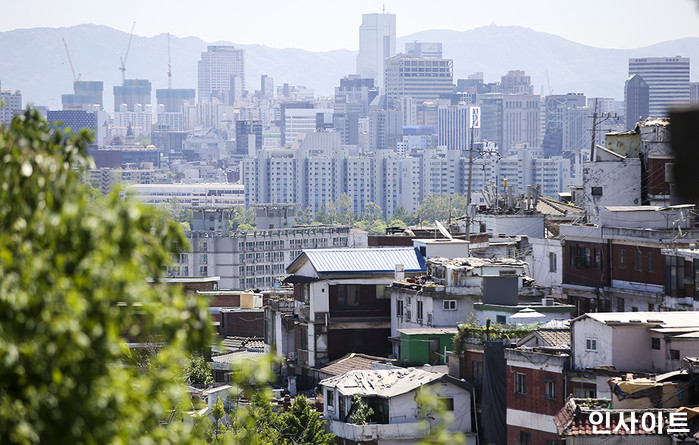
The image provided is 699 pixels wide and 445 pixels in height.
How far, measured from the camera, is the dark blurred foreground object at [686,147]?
7.29 metres

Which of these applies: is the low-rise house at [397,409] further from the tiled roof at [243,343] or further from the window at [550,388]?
the tiled roof at [243,343]

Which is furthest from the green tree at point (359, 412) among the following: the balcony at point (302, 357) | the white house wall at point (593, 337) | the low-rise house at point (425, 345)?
the balcony at point (302, 357)

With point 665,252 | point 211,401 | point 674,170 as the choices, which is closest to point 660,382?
point 665,252

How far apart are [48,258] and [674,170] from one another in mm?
3807

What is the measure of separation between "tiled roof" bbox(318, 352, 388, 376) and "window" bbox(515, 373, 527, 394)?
11324 millimetres

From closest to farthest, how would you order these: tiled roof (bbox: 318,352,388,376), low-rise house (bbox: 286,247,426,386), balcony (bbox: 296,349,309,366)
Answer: tiled roof (bbox: 318,352,388,376) < low-rise house (bbox: 286,247,426,386) < balcony (bbox: 296,349,309,366)

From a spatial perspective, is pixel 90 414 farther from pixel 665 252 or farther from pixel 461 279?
pixel 461 279

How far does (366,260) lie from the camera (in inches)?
2124

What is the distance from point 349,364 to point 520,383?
1356 cm

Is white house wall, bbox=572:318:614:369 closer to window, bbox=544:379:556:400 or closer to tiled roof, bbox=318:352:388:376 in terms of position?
window, bbox=544:379:556:400

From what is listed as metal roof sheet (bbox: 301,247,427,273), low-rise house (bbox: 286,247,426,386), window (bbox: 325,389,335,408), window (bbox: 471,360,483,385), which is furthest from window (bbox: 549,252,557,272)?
window (bbox: 471,360,483,385)

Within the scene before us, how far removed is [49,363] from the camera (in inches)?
347

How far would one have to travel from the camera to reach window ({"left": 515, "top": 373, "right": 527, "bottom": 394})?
3551 cm

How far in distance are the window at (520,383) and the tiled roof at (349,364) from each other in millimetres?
11324
